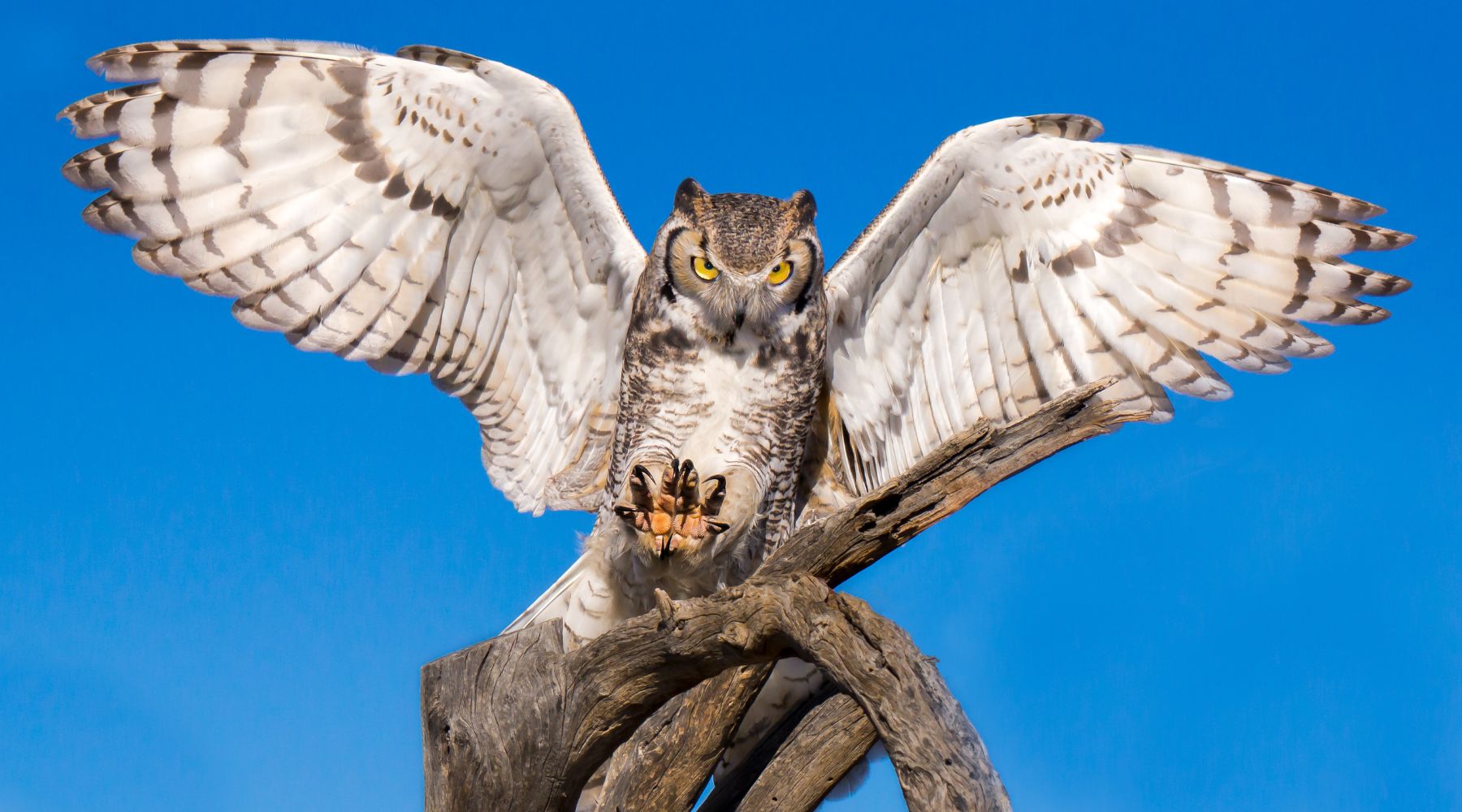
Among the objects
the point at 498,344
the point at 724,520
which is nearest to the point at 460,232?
the point at 498,344

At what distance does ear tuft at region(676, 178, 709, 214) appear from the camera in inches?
191

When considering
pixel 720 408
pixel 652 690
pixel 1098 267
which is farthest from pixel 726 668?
pixel 1098 267

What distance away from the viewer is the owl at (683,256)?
4.70 metres

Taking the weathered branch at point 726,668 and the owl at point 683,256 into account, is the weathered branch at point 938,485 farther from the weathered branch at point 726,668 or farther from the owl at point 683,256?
the owl at point 683,256

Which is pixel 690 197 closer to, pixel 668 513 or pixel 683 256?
pixel 683 256

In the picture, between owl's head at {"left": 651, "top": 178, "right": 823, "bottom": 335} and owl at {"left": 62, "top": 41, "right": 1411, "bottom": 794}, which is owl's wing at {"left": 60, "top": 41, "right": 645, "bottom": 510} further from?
owl's head at {"left": 651, "top": 178, "right": 823, "bottom": 335}

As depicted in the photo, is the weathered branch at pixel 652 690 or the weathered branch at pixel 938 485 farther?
the weathered branch at pixel 938 485

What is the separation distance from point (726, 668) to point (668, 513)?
3.84ft

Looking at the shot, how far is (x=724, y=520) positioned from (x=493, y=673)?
4.04ft

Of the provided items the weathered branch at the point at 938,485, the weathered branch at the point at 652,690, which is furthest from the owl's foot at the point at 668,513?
the weathered branch at the point at 938,485

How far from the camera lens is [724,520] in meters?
4.70

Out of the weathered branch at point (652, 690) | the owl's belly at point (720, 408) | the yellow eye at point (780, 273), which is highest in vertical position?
the yellow eye at point (780, 273)

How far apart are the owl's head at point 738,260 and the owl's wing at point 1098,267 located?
1.20ft

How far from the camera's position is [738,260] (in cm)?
466
